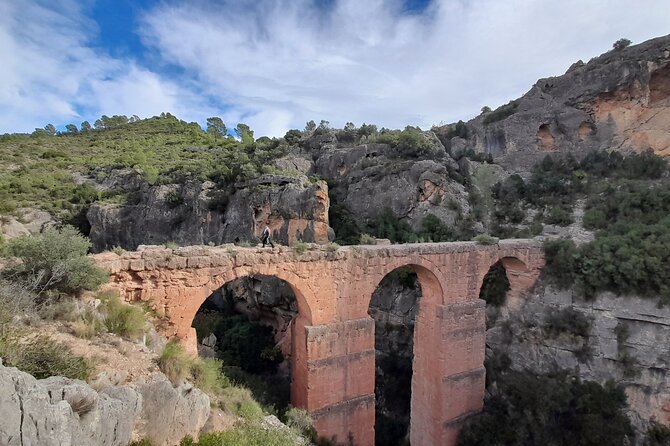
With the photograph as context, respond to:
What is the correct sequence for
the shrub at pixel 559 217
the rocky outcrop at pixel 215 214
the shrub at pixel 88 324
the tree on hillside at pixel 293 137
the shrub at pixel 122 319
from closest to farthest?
the shrub at pixel 88 324, the shrub at pixel 122 319, the rocky outcrop at pixel 215 214, the shrub at pixel 559 217, the tree on hillside at pixel 293 137

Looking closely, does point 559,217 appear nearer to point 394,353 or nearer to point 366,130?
point 394,353

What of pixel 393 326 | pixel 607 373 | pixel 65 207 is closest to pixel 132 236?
pixel 65 207

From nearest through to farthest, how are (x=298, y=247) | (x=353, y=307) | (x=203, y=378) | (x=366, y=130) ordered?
(x=203, y=378) < (x=298, y=247) < (x=353, y=307) < (x=366, y=130)


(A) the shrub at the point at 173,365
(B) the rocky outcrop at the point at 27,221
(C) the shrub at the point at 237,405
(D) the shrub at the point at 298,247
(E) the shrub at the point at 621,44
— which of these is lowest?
(C) the shrub at the point at 237,405

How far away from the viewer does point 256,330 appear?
17766mm

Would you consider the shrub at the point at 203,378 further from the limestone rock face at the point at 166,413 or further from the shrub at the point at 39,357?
the shrub at the point at 39,357

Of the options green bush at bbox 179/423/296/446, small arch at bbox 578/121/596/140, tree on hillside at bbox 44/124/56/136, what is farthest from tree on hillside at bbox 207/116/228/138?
green bush at bbox 179/423/296/446

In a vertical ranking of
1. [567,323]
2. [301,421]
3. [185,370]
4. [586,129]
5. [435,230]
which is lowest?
[301,421]

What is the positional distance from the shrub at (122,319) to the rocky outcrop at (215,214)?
975cm

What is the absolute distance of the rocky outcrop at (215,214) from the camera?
17719 mm

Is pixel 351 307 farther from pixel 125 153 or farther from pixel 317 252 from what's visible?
pixel 125 153

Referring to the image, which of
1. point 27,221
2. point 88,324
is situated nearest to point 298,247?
point 88,324

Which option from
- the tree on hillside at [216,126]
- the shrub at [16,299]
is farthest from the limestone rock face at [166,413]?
the tree on hillside at [216,126]

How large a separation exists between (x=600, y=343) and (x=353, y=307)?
8812mm
